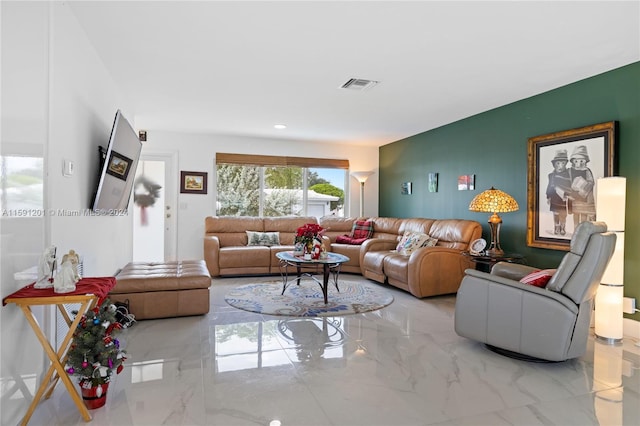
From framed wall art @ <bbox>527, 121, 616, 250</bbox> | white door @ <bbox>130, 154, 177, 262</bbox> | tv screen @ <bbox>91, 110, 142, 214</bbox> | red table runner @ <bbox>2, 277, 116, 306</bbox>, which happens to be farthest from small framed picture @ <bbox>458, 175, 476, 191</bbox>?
white door @ <bbox>130, 154, 177, 262</bbox>

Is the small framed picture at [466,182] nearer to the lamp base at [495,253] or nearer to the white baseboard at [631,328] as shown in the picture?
the lamp base at [495,253]

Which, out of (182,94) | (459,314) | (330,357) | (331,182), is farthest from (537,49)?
(331,182)

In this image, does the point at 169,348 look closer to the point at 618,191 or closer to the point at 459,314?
the point at 459,314

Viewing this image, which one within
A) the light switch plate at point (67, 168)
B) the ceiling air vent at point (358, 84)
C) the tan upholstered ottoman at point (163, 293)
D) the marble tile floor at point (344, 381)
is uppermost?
the ceiling air vent at point (358, 84)

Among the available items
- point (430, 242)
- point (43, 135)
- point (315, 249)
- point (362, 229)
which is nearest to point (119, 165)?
point (43, 135)

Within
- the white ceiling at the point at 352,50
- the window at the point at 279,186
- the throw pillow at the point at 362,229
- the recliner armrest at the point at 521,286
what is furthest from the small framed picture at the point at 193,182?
the recliner armrest at the point at 521,286

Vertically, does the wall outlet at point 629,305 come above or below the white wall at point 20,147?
below

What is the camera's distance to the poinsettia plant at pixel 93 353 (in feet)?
6.27

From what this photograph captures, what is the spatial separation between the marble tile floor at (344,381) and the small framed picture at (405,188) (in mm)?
3520

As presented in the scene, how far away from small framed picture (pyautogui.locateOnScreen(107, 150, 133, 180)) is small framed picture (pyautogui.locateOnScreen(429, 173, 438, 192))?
4.24 meters

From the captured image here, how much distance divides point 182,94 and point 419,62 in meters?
2.57

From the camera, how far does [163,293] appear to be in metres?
3.47

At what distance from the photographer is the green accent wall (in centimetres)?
320

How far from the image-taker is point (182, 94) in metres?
4.20
